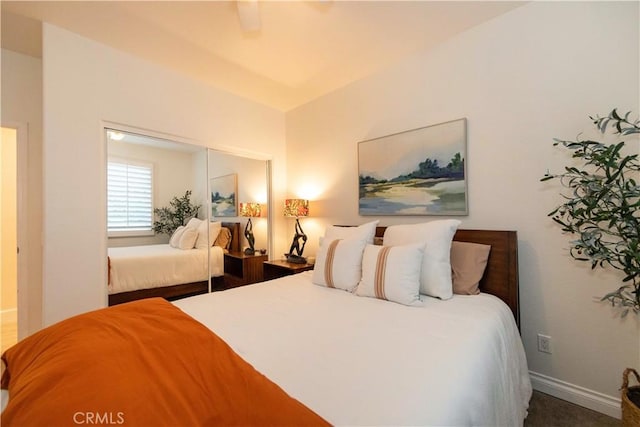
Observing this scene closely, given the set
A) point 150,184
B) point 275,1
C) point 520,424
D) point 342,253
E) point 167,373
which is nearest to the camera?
point 167,373

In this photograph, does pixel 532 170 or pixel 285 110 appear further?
pixel 285 110

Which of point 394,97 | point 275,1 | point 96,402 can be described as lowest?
point 96,402

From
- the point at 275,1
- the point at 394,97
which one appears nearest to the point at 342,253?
the point at 394,97

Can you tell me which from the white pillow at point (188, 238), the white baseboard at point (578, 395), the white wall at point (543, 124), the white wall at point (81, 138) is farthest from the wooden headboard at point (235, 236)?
the white baseboard at point (578, 395)

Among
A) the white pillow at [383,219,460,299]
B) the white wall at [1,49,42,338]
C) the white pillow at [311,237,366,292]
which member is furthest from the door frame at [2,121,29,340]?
the white pillow at [383,219,460,299]

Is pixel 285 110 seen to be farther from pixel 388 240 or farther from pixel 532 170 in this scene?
pixel 532 170

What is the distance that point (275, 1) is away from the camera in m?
1.83

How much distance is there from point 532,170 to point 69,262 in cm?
349

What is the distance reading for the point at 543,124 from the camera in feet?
5.96

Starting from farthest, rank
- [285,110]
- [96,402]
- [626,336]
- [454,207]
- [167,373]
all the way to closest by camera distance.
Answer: [285,110], [454,207], [626,336], [167,373], [96,402]

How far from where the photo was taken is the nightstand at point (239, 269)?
321cm

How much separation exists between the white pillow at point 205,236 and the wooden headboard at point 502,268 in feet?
8.65

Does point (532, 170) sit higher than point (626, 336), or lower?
higher

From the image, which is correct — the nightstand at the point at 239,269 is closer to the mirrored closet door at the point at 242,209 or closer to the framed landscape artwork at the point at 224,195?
the mirrored closet door at the point at 242,209
